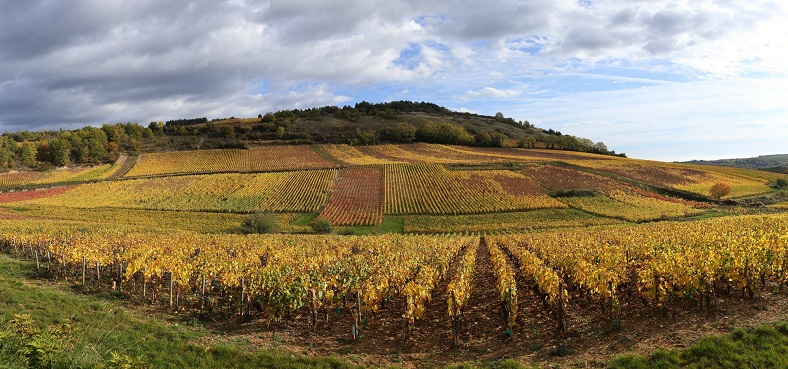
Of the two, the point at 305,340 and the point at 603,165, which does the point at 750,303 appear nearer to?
the point at 305,340

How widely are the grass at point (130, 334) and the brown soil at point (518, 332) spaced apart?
863 mm

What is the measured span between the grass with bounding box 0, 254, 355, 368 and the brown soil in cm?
86

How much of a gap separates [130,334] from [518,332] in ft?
41.2

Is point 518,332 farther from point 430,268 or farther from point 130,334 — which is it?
point 130,334

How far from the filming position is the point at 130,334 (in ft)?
44.9

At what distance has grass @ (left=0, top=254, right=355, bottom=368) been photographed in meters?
12.0

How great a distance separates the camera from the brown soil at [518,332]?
12.2 m

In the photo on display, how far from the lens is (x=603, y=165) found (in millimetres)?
92750

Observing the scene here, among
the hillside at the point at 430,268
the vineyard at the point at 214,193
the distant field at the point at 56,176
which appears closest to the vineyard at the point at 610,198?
the hillside at the point at 430,268

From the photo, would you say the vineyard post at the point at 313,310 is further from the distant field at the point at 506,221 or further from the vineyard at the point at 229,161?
the vineyard at the point at 229,161

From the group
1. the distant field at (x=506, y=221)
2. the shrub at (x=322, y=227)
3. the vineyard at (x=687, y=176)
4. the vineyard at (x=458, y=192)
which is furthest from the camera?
the vineyard at (x=687, y=176)

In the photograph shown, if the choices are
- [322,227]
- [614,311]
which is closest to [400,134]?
[322,227]

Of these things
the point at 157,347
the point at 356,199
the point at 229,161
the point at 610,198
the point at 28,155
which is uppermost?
the point at 28,155

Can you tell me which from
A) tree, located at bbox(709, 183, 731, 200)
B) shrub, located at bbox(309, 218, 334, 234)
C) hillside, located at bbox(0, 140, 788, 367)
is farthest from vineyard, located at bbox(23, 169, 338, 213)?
tree, located at bbox(709, 183, 731, 200)
